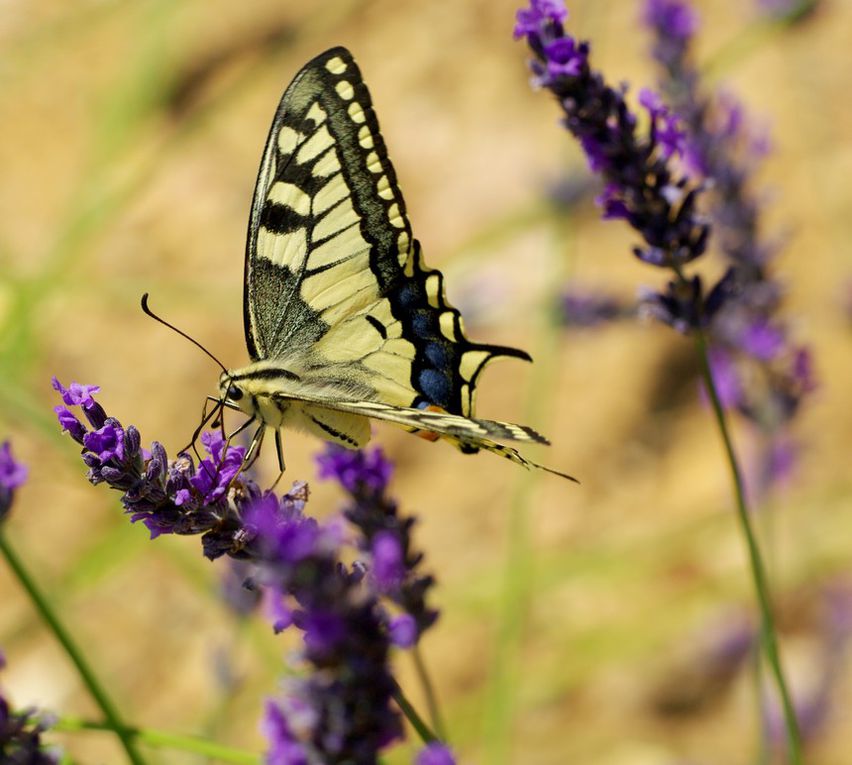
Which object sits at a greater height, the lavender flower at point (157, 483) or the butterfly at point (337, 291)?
the butterfly at point (337, 291)

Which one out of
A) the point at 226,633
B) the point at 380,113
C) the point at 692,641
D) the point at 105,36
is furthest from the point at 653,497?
the point at 105,36

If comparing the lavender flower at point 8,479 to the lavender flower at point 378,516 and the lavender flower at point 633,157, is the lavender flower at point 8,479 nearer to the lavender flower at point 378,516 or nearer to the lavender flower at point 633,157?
the lavender flower at point 378,516

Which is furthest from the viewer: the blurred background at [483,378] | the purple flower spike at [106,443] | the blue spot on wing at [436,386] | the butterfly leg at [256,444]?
the blurred background at [483,378]

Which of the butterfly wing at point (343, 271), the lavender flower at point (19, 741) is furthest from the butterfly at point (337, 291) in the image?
the lavender flower at point (19, 741)

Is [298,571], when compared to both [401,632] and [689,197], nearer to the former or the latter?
[401,632]

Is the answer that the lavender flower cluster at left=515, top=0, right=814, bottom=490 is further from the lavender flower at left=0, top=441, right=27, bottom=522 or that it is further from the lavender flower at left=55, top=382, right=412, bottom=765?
the lavender flower at left=0, top=441, right=27, bottom=522

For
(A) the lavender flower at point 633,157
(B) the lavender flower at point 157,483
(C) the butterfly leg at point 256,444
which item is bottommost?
(B) the lavender flower at point 157,483

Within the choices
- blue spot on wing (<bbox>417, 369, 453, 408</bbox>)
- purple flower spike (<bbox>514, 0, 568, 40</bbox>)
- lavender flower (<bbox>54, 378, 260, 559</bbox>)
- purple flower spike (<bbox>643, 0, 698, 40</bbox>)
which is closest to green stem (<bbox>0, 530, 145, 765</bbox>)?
lavender flower (<bbox>54, 378, 260, 559</bbox>)

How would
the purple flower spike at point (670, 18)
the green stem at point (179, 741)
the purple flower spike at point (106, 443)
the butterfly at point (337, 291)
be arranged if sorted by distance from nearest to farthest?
the purple flower spike at point (106, 443) < the green stem at point (179, 741) < the butterfly at point (337, 291) < the purple flower spike at point (670, 18)
